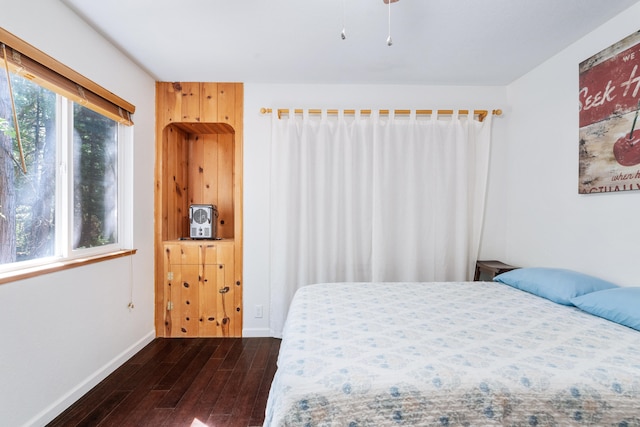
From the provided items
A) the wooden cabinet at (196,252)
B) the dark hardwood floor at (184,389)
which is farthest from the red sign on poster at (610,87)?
the dark hardwood floor at (184,389)

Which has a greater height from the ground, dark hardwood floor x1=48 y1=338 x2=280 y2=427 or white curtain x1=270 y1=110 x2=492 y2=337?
white curtain x1=270 y1=110 x2=492 y2=337

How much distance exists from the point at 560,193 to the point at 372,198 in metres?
1.51

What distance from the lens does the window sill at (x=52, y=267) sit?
1.51 meters

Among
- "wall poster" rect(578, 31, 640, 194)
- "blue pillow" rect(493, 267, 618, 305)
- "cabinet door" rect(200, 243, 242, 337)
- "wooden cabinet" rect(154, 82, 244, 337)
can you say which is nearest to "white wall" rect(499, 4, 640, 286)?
"wall poster" rect(578, 31, 640, 194)

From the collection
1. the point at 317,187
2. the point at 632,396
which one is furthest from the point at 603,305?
the point at 317,187

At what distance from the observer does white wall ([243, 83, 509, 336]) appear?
2.99 m

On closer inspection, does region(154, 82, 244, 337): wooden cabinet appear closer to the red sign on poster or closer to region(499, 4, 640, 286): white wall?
region(499, 4, 640, 286): white wall

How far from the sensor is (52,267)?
1.75 m

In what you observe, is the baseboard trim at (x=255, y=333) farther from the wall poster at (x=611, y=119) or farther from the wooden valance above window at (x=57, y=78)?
the wall poster at (x=611, y=119)

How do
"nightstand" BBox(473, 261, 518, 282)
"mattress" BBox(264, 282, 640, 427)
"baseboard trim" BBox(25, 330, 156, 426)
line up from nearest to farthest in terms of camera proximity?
"mattress" BBox(264, 282, 640, 427) < "baseboard trim" BBox(25, 330, 156, 426) < "nightstand" BBox(473, 261, 518, 282)

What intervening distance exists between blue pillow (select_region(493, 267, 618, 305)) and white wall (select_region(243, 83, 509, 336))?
70.3 inches

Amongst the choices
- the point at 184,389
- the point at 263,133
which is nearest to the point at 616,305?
the point at 184,389

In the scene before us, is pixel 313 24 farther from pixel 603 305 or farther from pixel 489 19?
pixel 603 305

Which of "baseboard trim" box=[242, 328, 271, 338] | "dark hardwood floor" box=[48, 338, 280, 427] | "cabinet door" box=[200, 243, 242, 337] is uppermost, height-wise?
"cabinet door" box=[200, 243, 242, 337]
